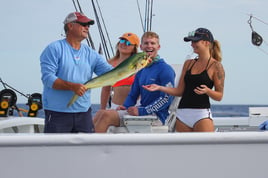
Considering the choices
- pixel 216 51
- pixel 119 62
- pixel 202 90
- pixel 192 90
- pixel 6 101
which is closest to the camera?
pixel 202 90

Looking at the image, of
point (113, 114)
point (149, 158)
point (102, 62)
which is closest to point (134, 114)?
point (113, 114)

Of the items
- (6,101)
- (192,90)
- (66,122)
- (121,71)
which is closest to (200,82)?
(192,90)

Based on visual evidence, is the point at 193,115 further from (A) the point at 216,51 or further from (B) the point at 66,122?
(B) the point at 66,122

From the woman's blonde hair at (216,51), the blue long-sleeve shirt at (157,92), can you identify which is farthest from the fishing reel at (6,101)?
the woman's blonde hair at (216,51)

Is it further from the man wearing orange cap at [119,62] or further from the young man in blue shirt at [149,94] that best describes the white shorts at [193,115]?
the man wearing orange cap at [119,62]

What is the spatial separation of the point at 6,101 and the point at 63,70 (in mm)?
1660

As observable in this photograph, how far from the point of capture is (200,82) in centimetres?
381

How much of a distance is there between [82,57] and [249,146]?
1.57 m

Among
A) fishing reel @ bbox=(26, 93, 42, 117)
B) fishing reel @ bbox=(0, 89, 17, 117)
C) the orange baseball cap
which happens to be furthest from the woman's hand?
fishing reel @ bbox=(26, 93, 42, 117)

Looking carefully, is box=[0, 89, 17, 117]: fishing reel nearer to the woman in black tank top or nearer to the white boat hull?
the woman in black tank top

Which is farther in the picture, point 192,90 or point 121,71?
point 192,90

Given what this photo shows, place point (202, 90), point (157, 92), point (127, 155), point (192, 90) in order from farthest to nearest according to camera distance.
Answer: point (157, 92) < point (192, 90) < point (202, 90) < point (127, 155)

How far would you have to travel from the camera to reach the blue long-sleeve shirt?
425cm

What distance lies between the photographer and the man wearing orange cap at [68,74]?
3.82 metres
